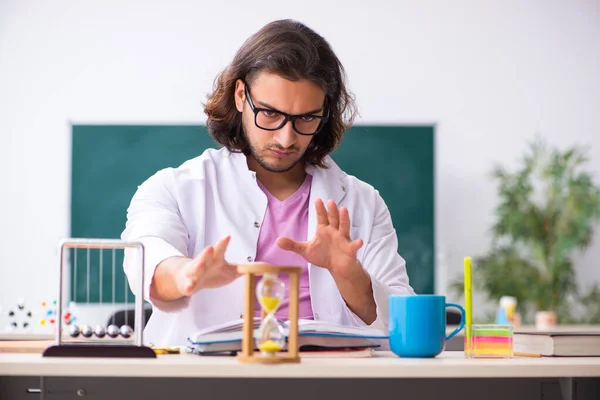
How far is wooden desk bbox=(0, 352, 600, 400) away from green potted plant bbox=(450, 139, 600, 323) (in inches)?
197

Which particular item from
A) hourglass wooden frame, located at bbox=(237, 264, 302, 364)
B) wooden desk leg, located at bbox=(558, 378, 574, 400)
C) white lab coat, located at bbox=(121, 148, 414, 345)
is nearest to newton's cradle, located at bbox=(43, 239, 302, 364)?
hourglass wooden frame, located at bbox=(237, 264, 302, 364)

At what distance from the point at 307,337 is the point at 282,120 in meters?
0.76

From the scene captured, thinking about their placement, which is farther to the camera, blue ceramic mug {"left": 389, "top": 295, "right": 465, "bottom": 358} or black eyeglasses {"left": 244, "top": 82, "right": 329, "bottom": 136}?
black eyeglasses {"left": 244, "top": 82, "right": 329, "bottom": 136}

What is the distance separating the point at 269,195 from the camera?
7.57 ft

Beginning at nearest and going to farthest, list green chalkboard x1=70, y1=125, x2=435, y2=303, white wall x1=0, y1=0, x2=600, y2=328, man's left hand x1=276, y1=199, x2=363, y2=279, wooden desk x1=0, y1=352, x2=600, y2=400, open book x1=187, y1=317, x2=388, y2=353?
wooden desk x1=0, y1=352, x2=600, y2=400 < open book x1=187, y1=317, x2=388, y2=353 < man's left hand x1=276, y1=199, x2=363, y2=279 < green chalkboard x1=70, y1=125, x2=435, y2=303 < white wall x1=0, y1=0, x2=600, y2=328

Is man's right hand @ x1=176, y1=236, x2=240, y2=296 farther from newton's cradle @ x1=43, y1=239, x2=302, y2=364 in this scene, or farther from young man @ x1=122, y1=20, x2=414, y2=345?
young man @ x1=122, y1=20, x2=414, y2=345

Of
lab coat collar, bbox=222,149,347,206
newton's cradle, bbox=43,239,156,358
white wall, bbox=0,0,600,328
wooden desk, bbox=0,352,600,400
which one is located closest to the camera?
wooden desk, bbox=0,352,600,400

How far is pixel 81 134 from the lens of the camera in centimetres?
629

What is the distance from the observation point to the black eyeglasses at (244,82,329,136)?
6.89 feet

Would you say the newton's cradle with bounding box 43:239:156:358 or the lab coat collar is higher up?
the lab coat collar

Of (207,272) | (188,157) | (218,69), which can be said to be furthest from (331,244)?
(218,69)

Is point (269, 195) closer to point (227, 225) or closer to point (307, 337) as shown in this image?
point (227, 225)

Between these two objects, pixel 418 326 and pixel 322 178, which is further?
pixel 322 178

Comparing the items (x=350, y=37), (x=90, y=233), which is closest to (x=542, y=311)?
(x=350, y=37)
